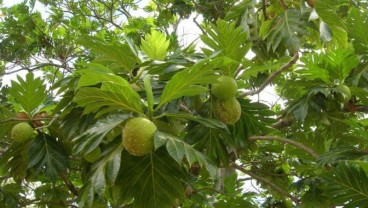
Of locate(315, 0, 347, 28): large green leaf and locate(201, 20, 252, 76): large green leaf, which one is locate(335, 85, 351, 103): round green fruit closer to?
locate(315, 0, 347, 28): large green leaf

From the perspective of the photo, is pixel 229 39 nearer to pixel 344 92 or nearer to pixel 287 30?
pixel 287 30

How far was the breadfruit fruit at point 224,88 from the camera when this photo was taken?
70.7 inches

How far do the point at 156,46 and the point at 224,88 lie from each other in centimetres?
42

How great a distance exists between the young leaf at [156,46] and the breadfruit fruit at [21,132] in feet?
2.07

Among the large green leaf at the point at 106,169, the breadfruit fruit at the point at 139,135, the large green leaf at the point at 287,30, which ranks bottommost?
the large green leaf at the point at 106,169

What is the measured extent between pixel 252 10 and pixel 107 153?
1.32 metres

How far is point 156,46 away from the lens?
2.04 metres

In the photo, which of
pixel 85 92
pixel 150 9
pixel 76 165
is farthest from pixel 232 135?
pixel 150 9

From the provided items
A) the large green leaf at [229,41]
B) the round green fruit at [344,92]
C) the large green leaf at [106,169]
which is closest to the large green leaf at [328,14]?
the round green fruit at [344,92]

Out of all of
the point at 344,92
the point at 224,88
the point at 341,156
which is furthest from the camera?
the point at 344,92

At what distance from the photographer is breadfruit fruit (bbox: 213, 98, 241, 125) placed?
183 centimetres

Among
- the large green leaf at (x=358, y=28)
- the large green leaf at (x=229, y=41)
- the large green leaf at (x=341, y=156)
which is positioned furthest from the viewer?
the large green leaf at (x=358, y=28)

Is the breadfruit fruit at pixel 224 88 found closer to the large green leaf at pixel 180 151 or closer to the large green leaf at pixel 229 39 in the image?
the large green leaf at pixel 229 39

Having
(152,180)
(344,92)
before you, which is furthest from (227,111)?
(344,92)
